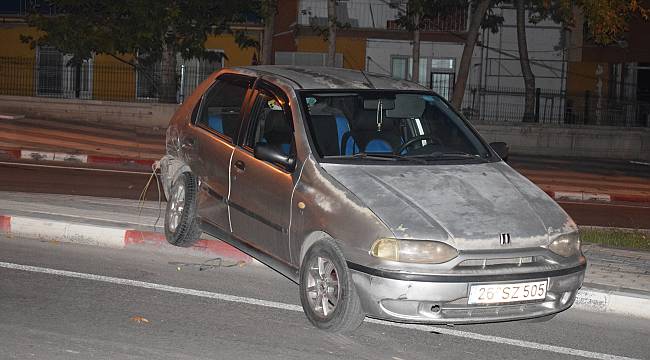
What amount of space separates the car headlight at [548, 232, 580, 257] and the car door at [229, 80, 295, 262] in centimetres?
185

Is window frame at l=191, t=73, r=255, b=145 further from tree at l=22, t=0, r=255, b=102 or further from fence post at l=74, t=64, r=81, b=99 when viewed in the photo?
fence post at l=74, t=64, r=81, b=99

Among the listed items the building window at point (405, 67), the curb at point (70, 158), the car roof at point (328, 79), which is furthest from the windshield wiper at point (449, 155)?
the building window at point (405, 67)

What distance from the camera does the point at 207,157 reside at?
9016 millimetres

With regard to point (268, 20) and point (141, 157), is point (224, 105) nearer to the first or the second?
point (141, 157)

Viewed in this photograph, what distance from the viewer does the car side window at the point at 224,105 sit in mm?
8883

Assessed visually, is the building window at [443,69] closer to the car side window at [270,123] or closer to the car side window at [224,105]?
the car side window at [224,105]

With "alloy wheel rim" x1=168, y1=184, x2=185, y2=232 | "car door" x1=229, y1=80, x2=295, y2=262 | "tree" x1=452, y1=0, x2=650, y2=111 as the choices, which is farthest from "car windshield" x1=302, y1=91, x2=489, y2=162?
"tree" x1=452, y1=0, x2=650, y2=111

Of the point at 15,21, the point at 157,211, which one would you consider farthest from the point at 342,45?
the point at 157,211

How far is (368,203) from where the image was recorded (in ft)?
22.8

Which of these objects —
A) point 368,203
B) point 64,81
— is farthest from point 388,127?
point 64,81

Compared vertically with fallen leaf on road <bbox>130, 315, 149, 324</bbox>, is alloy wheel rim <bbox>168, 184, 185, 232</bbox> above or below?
above

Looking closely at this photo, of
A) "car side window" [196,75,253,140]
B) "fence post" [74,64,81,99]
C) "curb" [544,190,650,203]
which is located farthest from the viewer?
"fence post" [74,64,81,99]

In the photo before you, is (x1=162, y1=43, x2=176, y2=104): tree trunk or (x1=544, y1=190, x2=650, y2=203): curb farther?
(x1=162, y1=43, x2=176, y2=104): tree trunk

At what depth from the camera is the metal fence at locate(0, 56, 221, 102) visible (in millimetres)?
32031
